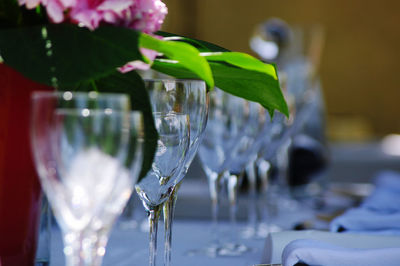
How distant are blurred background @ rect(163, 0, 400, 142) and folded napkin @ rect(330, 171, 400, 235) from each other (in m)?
4.93

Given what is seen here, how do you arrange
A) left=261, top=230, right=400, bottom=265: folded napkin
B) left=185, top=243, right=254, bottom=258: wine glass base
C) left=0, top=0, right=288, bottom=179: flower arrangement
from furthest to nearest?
left=185, top=243, right=254, bottom=258: wine glass base < left=261, top=230, right=400, bottom=265: folded napkin < left=0, top=0, right=288, bottom=179: flower arrangement

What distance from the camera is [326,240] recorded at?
738 mm

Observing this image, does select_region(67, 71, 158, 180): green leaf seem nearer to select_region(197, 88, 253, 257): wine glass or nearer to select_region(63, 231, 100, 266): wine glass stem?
select_region(63, 231, 100, 266): wine glass stem

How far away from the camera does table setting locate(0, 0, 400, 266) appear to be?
41 cm

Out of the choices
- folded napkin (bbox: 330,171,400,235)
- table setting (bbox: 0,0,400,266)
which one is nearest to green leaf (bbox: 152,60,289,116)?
table setting (bbox: 0,0,400,266)

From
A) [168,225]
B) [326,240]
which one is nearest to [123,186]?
[168,225]

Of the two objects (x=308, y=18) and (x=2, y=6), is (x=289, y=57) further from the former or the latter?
(x=308, y=18)

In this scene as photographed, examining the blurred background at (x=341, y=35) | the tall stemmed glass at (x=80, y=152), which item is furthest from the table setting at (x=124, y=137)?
the blurred background at (x=341, y=35)

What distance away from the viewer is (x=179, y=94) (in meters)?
0.59

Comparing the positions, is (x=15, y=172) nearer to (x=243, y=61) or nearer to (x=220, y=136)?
(x=243, y=61)

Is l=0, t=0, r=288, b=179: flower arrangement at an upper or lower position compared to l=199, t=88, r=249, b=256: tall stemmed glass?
upper

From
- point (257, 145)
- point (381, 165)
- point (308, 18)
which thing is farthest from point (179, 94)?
point (308, 18)

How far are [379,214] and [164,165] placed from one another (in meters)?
0.55

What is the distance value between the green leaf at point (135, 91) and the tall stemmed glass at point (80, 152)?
0.35ft
